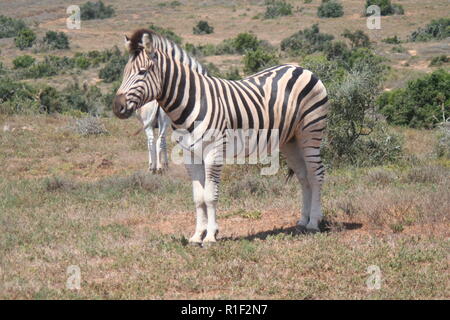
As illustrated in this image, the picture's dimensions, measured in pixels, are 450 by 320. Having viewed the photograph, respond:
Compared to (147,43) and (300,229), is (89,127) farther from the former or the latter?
(147,43)

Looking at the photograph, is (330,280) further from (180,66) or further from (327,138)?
(327,138)

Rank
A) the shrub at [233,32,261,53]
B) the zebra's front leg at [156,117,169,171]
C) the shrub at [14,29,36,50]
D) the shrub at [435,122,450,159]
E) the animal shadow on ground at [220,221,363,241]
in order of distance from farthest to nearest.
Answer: the shrub at [14,29,36,50]
the shrub at [233,32,261,53]
the zebra's front leg at [156,117,169,171]
the shrub at [435,122,450,159]
the animal shadow on ground at [220,221,363,241]

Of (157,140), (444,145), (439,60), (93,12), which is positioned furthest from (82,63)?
(93,12)

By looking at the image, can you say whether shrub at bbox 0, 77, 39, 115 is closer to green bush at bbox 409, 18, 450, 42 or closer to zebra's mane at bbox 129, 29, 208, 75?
zebra's mane at bbox 129, 29, 208, 75

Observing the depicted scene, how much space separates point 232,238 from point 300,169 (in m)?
1.31

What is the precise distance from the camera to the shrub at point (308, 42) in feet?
127

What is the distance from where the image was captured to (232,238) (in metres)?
8.03

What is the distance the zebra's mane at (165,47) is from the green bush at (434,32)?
1503 inches

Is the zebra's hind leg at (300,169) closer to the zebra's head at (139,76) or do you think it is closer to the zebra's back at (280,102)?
the zebra's back at (280,102)

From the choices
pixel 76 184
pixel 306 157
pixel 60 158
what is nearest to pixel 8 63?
pixel 60 158

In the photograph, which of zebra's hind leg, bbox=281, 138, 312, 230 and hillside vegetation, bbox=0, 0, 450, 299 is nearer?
hillside vegetation, bbox=0, 0, 450, 299

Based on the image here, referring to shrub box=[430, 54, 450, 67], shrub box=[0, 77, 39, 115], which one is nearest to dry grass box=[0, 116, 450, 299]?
shrub box=[0, 77, 39, 115]

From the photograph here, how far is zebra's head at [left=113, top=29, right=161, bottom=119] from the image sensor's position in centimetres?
707

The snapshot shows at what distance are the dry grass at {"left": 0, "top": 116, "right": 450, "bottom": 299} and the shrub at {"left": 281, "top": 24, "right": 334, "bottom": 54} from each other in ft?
86.5
